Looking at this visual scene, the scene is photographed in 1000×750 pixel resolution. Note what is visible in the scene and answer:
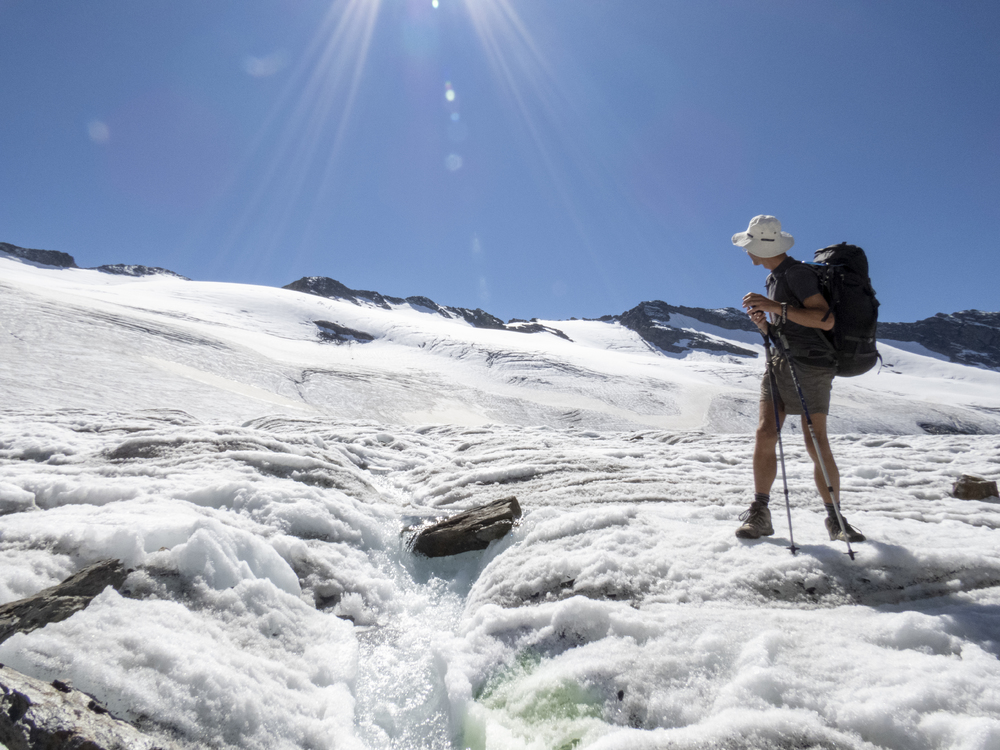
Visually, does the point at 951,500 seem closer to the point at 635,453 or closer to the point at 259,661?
the point at 635,453

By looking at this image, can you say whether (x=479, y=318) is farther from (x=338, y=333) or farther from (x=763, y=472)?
(x=763, y=472)

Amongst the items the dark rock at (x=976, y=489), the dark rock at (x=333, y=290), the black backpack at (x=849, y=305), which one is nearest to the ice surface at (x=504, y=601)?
the dark rock at (x=976, y=489)

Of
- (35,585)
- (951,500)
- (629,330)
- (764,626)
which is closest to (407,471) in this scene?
(35,585)

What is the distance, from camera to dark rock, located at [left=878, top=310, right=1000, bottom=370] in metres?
125

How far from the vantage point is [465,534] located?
4414mm

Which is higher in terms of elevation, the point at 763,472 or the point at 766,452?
the point at 766,452

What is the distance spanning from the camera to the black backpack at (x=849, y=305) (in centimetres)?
359

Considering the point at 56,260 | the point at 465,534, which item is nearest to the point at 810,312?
the point at 465,534

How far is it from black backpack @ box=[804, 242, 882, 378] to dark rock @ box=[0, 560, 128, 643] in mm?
4810

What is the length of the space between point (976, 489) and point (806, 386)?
3.20m

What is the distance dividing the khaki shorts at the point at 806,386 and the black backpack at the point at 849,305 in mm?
134

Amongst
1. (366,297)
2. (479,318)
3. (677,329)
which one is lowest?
(677,329)

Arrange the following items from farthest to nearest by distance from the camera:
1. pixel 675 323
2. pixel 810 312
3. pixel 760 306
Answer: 1. pixel 675 323
2. pixel 760 306
3. pixel 810 312

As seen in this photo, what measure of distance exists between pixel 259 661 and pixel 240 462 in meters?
3.87
